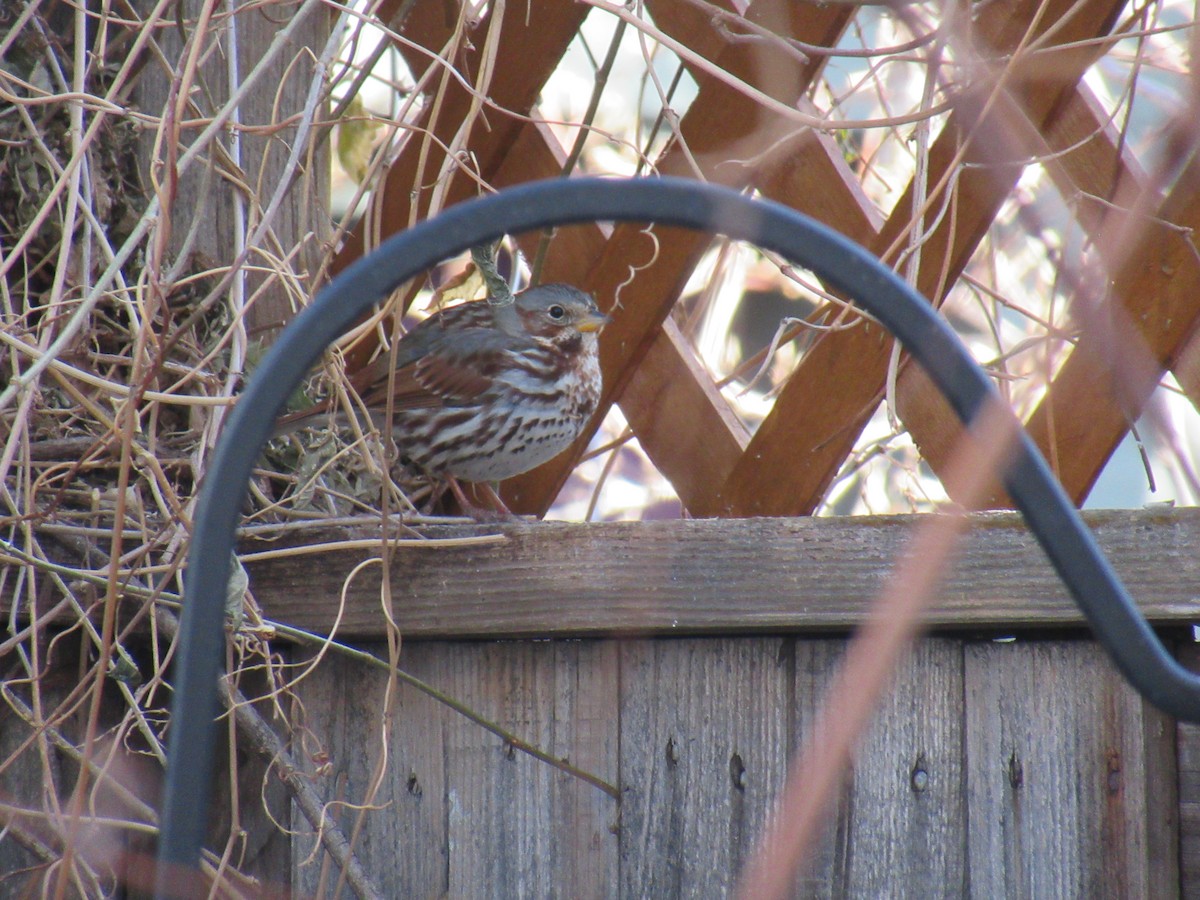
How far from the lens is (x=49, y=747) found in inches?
80.5

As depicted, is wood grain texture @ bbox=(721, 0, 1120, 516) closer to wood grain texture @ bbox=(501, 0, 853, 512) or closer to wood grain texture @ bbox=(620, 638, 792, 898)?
wood grain texture @ bbox=(501, 0, 853, 512)

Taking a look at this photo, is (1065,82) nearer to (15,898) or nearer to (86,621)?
(86,621)

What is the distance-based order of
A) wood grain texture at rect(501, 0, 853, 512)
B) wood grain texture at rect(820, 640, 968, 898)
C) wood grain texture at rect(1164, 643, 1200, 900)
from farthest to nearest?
1. wood grain texture at rect(501, 0, 853, 512)
2. wood grain texture at rect(820, 640, 968, 898)
3. wood grain texture at rect(1164, 643, 1200, 900)

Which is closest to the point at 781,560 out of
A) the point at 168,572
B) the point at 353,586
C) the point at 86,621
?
the point at 353,586

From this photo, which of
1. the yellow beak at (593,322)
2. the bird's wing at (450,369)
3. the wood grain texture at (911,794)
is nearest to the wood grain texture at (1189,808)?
the wood grain texture at (911,794)

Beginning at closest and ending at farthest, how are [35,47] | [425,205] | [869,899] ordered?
[869,899], [35,47], [425,205]

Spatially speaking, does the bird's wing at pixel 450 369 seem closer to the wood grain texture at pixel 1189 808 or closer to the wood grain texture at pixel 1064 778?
the wood grain texture at pixel 1064 778

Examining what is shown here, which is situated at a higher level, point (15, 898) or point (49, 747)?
point (49, 747)

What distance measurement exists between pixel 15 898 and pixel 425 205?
1.42 metres

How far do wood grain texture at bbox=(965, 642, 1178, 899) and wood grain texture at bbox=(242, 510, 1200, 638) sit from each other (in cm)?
10

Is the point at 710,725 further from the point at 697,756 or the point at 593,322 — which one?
the point at 593,322

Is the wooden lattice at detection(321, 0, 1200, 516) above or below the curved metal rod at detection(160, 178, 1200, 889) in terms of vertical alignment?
above

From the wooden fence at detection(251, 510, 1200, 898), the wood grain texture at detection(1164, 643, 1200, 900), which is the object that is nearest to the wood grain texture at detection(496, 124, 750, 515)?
the wooden fence at detection(251, 510, 1200, 898)

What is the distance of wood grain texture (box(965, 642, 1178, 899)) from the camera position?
1.74 metres
